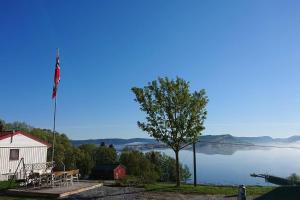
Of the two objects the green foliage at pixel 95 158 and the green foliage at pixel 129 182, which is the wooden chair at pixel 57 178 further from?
the green foliage at pixel 95 158

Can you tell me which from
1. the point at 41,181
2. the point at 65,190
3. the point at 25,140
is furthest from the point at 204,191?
the point at 25,140

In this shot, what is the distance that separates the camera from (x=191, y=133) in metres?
23.5

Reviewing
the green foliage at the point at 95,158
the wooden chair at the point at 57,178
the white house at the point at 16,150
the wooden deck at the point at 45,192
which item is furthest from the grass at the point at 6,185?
the green foliage at the point at 95,158

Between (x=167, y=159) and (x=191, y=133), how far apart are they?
62588 millimetres

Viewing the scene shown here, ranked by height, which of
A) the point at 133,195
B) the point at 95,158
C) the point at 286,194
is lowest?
the point at 95,158

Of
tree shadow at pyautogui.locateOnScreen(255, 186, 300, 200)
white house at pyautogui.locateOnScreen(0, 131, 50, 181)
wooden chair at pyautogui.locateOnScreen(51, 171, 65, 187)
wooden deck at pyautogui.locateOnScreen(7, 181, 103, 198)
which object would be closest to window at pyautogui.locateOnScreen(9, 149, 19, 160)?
white house at pyautogui.locateOnScreen(0, 131, 50, 181)

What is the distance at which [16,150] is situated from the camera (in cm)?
2497

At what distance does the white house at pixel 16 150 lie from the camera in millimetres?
23719

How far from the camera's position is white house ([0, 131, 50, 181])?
23.7m

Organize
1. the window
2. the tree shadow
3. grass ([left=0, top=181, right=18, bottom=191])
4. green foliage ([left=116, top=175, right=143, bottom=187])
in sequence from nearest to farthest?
the tree shadow, grass ([left=0, top=181, right=18, bottom=191]), green foliage ([left=116, top=175, right=143, bottom=187]), the window

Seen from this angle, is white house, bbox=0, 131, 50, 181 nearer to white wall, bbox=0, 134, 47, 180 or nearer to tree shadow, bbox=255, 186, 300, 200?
white wall, bbox=0, 134, 47, 180

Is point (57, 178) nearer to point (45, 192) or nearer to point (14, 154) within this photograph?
point (45, 192)

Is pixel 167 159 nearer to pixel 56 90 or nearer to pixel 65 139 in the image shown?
pixel 65 139

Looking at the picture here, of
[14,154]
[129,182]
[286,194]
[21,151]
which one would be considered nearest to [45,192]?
[129,182]
